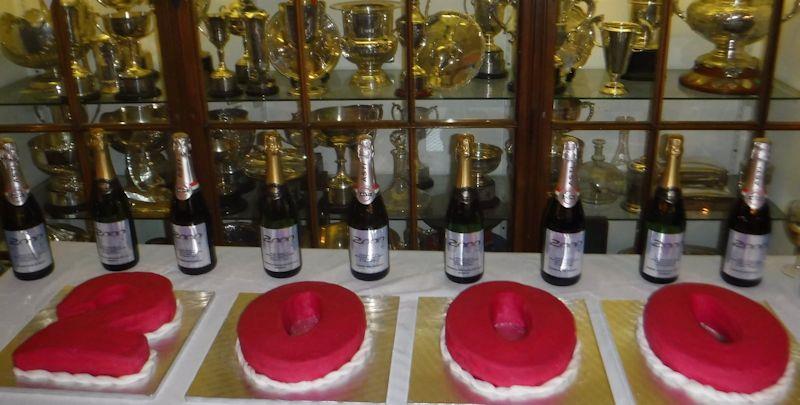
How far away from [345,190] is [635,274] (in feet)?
A: 2.41

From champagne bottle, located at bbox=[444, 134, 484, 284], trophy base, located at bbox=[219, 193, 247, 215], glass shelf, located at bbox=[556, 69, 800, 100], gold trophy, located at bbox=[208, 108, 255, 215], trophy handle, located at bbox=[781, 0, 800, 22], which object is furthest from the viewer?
trophy base, located at bbox=[219, 193, 247, 215]

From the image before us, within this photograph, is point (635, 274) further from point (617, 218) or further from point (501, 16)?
point (501, 16)

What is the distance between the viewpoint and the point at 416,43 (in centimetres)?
144

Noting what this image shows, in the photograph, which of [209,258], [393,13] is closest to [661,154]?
[393,13]

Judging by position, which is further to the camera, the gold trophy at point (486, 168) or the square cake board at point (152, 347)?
the gold trophy at point (486, 168)

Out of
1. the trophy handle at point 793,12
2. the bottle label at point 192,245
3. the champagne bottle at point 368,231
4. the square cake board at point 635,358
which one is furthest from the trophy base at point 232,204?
the trophy handle at point 793,12

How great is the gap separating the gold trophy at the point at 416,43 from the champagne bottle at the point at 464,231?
401 mm

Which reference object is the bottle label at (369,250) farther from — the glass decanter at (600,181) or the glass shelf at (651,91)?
the glass decanter at (600,181)

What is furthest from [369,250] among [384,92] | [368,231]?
[384,92]

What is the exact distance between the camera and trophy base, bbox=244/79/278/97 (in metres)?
1.52

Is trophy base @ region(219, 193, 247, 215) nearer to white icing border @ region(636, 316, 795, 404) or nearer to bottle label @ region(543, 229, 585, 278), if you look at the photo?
bottle label @ region(543, 229, 585, 278)

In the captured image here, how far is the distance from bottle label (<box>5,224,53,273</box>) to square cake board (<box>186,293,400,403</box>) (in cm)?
36

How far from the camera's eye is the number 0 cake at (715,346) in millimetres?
821

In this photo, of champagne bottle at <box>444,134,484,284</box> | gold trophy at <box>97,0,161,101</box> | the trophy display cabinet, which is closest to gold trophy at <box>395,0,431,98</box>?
the trophy display cabinet
